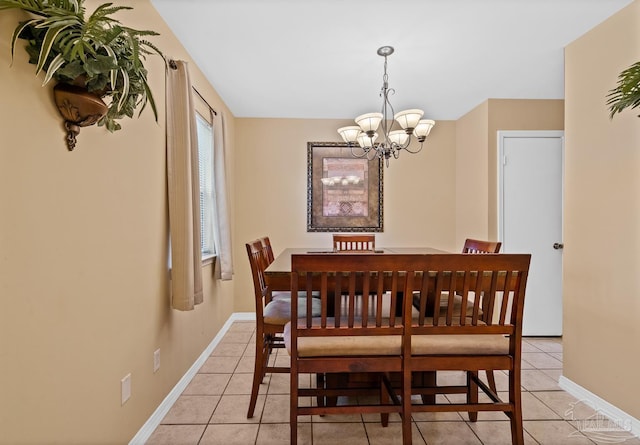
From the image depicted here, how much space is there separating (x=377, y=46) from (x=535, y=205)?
226 centimetres

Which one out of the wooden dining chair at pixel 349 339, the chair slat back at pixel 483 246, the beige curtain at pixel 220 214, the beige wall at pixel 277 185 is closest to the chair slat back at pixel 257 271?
the wooden dining chair at pixel 349 339

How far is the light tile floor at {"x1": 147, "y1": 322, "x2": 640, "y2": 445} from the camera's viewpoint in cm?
171

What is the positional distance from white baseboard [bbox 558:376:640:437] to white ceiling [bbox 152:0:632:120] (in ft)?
7.64

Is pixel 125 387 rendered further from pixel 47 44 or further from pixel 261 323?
pixel 47 44

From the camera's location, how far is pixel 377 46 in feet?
7.48

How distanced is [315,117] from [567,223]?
2.67m

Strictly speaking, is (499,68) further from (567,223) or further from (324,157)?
(324,157)

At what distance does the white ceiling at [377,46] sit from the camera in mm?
1900

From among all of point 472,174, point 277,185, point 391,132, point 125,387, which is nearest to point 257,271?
point 125,387

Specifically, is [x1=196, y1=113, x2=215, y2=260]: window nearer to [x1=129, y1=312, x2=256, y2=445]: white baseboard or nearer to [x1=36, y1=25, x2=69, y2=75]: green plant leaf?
[x1=129, y1=312, x2=256, y2=445]: white baseboard

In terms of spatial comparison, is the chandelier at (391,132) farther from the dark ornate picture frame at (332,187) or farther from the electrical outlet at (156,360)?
the electrical outlet at (156,360)

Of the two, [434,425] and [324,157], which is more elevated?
[324,157]

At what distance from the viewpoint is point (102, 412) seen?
136cm

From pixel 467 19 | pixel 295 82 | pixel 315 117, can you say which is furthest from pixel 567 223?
pixel 315 117
